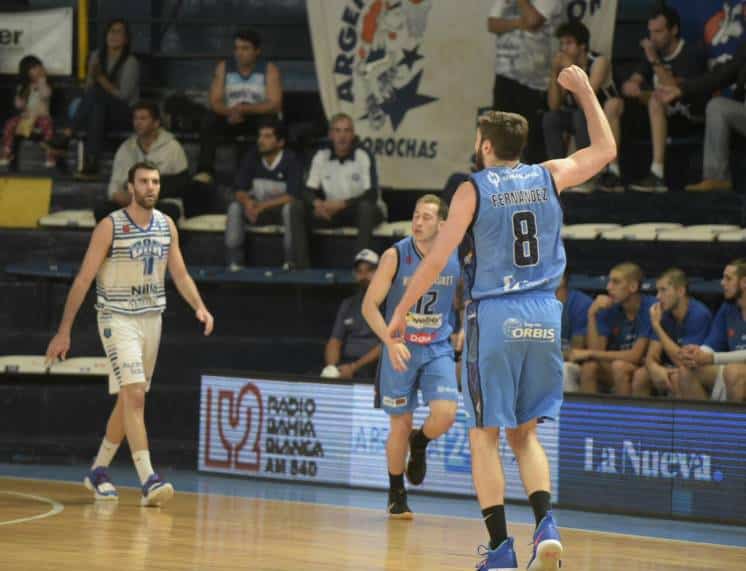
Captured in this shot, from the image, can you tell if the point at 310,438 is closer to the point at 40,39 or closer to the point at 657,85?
the point at 657,85

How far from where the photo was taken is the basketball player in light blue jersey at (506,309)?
20.0 feet

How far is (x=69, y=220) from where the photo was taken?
536 inches

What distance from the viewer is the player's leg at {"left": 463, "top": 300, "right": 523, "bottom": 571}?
6.07m

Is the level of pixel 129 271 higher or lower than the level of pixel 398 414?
higher

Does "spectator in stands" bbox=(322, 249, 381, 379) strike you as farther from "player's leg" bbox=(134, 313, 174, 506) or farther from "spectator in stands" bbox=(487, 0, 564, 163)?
"spectator in stands" bbox=(487, 0, 564, 163)

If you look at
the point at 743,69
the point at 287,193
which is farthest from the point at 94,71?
the point at 743,69

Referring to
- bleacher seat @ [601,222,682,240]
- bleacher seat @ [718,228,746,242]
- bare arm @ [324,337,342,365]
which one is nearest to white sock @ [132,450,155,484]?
bare arm @ [324,337,342,365]

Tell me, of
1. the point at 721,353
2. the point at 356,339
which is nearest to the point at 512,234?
the point at 721,353

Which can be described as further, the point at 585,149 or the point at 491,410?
the point at 585,149

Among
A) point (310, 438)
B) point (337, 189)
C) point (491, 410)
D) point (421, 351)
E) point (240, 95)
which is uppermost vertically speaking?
point (240, 95)

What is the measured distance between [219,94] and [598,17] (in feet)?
12.0

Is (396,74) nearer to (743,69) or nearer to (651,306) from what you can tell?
(743,69)

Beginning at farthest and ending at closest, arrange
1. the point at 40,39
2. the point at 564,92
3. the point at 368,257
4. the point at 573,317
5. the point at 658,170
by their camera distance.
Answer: the point at 40,39 → the point at 564,92 → the point at 658,170 → the point at 368,257 → the point at 573,317

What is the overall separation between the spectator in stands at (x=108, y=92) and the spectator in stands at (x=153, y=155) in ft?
2.69
